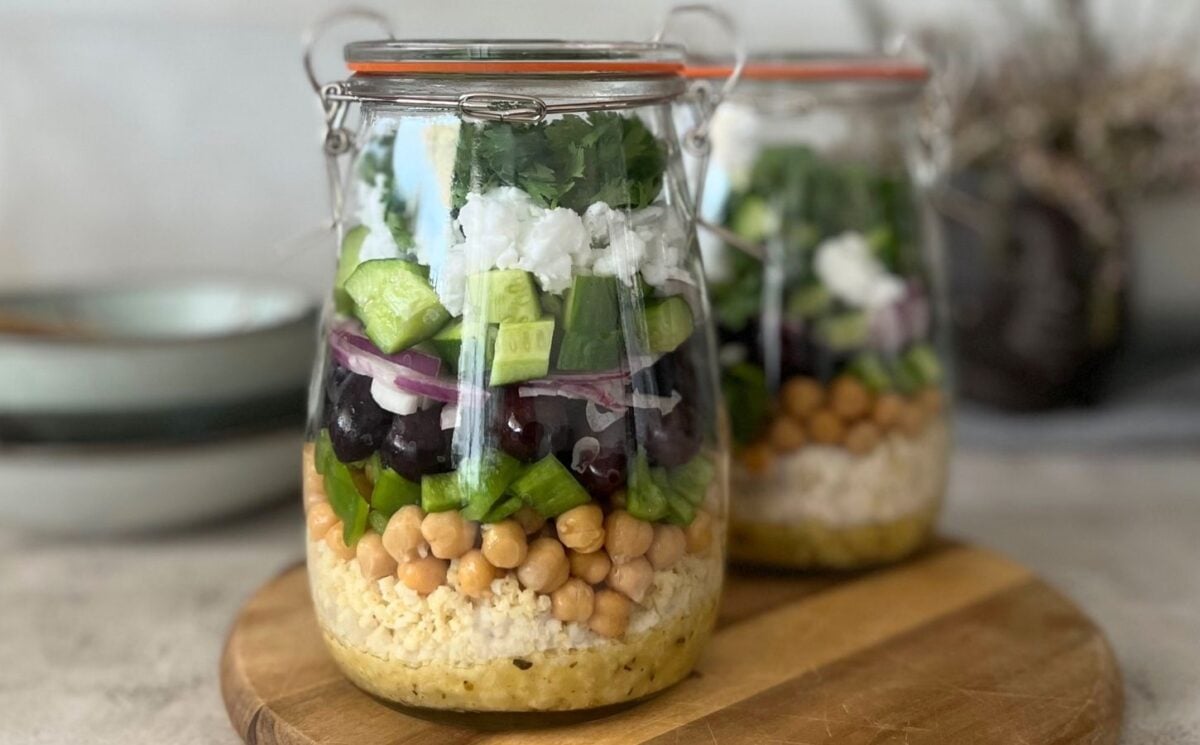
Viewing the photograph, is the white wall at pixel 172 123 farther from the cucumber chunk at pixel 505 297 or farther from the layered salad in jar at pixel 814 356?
the cucumber chunk at pixel 505 297

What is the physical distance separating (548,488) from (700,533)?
111mm

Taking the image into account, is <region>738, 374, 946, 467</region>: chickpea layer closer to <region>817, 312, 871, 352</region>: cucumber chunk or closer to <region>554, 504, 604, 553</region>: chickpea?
<region>817, 312, 871, 352</region>: cucumber chunk

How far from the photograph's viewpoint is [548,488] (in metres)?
0.63

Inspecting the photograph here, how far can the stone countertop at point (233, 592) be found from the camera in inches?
29.3

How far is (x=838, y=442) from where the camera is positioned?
0.87m

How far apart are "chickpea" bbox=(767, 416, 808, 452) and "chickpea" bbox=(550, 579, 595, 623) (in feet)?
0.88

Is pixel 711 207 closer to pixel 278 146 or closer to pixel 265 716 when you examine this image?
pixel 265 716

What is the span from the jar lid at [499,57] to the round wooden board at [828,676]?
0.35 m

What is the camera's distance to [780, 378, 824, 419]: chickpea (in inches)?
33.8

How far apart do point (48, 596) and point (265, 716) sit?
1.13 ft

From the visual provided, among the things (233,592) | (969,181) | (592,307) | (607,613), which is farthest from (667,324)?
(969,181)

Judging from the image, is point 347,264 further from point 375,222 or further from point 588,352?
point 588,352

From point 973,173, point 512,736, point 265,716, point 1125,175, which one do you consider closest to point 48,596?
point 265,716

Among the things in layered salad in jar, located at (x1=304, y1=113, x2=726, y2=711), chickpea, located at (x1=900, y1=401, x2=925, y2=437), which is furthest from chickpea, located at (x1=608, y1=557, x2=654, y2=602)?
chickpea, located at (x1=900, y1=401, x2=925, y2=437)
